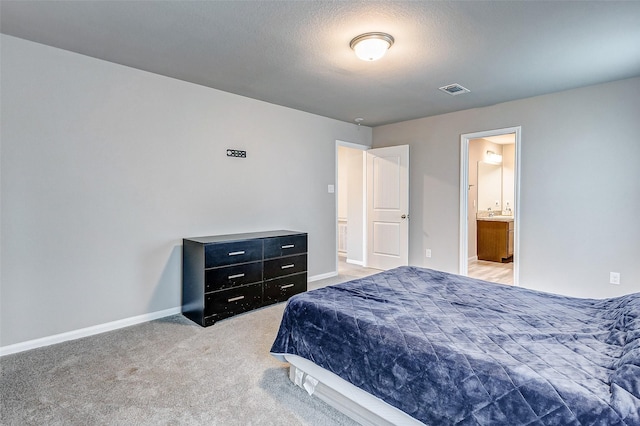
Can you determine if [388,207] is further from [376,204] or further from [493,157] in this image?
[493,157]

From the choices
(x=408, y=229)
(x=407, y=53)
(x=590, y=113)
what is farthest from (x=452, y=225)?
(x=407, y=53)

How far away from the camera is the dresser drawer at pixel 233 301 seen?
3176 mm

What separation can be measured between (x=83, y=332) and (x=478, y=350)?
123 inches

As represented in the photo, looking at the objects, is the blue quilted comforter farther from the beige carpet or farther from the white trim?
the white trim

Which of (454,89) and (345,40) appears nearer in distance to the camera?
(345,40)

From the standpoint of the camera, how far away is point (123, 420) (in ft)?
5.95

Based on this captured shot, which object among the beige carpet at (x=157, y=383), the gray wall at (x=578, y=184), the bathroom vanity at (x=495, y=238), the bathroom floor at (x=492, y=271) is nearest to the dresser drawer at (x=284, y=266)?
the beige carpet at (x=157, y=383)

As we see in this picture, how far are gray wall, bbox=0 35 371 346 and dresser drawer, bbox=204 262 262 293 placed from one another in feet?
1.80

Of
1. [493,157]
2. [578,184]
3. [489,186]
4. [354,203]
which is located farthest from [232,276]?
[493,157]

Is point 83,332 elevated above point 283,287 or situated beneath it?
situated beneath

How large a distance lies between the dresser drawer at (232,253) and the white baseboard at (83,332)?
2.61ft

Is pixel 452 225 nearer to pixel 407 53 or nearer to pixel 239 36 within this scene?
pixel 407 53

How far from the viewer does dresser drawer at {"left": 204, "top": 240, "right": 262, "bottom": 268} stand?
3150 mm

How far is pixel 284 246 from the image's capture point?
12.6 ft
